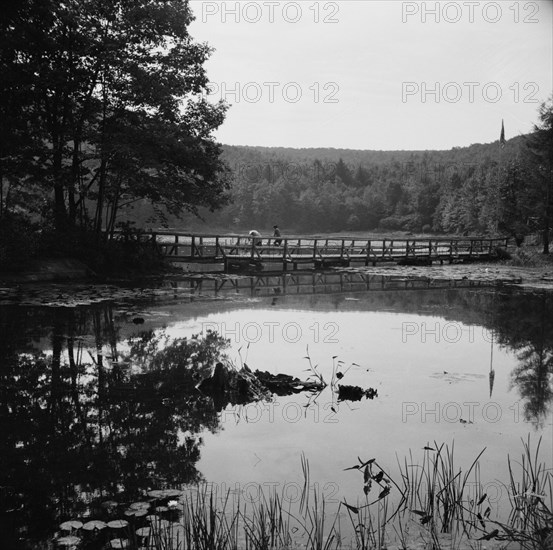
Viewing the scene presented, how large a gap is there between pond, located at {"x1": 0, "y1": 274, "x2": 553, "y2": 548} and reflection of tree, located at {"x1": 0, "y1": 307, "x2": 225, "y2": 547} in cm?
2

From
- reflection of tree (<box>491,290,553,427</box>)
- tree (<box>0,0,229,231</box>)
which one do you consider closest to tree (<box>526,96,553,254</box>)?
reflection of tree (<box>491,290,553,427</box>)

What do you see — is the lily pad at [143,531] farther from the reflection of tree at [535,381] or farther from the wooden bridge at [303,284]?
the wooden bridge at [303,284]

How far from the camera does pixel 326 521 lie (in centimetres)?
475

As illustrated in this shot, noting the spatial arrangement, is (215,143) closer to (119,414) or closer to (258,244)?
(258,244)

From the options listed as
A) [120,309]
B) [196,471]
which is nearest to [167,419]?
[196,471]

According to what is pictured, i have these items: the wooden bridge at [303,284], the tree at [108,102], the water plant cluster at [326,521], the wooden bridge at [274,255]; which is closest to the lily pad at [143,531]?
the water plant cluster at [326,521]

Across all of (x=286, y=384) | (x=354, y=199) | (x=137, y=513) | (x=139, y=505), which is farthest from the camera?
(x=354, y=199)

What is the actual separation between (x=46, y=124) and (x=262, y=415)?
18.9 meters

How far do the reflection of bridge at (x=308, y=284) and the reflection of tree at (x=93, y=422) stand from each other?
10835mm

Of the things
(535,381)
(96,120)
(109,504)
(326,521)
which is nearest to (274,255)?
(96,120)

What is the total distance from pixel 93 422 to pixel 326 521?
3364 mm

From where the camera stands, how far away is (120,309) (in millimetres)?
16188

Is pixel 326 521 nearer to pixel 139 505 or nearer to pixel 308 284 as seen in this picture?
pixel 139 505

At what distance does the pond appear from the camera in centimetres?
523
